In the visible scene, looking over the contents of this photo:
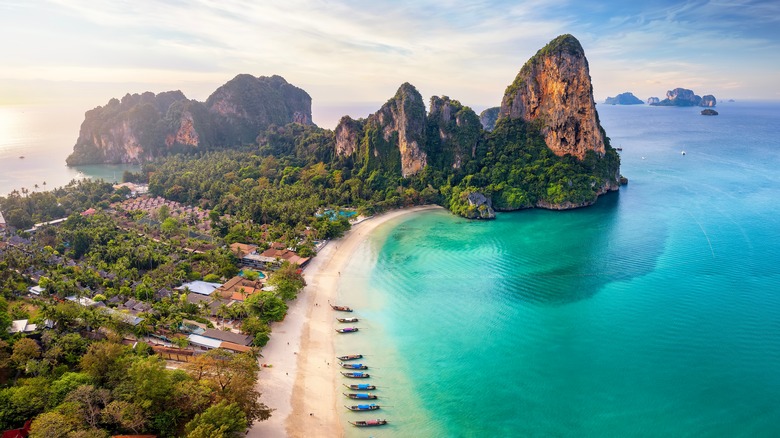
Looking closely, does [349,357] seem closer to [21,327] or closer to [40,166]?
[21,327]

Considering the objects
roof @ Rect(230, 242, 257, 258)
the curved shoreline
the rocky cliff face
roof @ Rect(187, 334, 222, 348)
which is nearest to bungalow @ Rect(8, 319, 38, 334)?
roof @ Rect(187, 334, 222, 348)

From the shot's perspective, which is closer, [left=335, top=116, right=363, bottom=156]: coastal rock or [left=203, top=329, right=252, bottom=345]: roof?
[left=203, top=329, right=252, bottom=345]: roof

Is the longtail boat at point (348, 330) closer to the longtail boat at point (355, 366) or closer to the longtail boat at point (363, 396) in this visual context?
the longtail boat at point (355, 366)

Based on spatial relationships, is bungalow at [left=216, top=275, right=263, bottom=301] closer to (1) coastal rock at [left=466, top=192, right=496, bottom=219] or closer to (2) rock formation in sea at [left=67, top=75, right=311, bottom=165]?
(1) coastal rock at [left=466, top=192, right=496, bottom=219]

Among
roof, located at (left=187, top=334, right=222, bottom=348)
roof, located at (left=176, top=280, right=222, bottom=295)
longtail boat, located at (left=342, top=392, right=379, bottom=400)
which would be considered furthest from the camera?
roof, located at (left=176, top=280, right=222, bottom=295)

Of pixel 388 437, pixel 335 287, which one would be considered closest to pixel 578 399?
pixel 388 437

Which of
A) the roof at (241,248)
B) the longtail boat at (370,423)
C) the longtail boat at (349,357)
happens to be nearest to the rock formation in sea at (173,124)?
the roof at (241,248)
